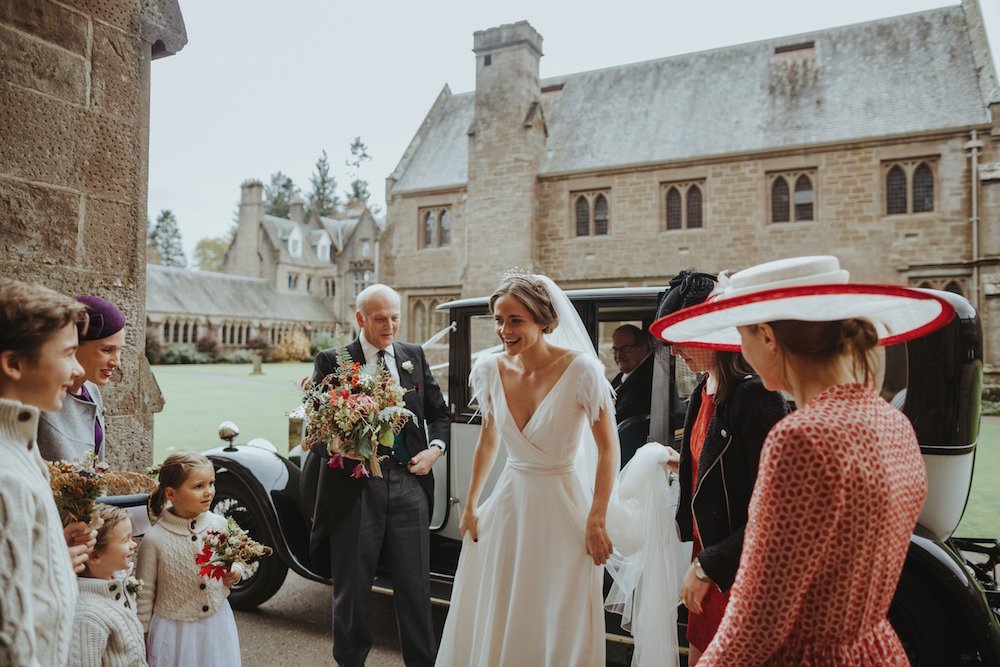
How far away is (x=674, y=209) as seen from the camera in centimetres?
2005

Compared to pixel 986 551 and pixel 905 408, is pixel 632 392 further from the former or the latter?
pixel 986 551

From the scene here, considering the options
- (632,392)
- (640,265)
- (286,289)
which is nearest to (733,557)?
(632,392)

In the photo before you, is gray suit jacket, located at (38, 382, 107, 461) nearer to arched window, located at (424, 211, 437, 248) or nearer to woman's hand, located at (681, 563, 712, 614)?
woman's hand, located at (681, 563, 712, 614)

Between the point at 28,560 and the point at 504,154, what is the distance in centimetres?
2070

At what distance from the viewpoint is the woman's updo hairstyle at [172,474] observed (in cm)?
281

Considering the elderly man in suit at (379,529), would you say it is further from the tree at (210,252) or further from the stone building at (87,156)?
the tree at (210,252)

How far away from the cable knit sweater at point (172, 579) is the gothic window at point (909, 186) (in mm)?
19513

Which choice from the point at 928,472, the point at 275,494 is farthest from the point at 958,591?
the point at 275,494

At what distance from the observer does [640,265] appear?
1998 cm

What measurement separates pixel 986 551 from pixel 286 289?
51232 mm

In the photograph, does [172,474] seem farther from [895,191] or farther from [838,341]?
[895,191]

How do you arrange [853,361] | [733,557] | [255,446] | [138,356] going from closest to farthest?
[853,361]
[733,557]
[138,356]
[255,446]

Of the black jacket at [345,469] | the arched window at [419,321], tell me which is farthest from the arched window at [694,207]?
the black jacket at [345,469]

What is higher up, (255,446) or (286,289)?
(286,289)
